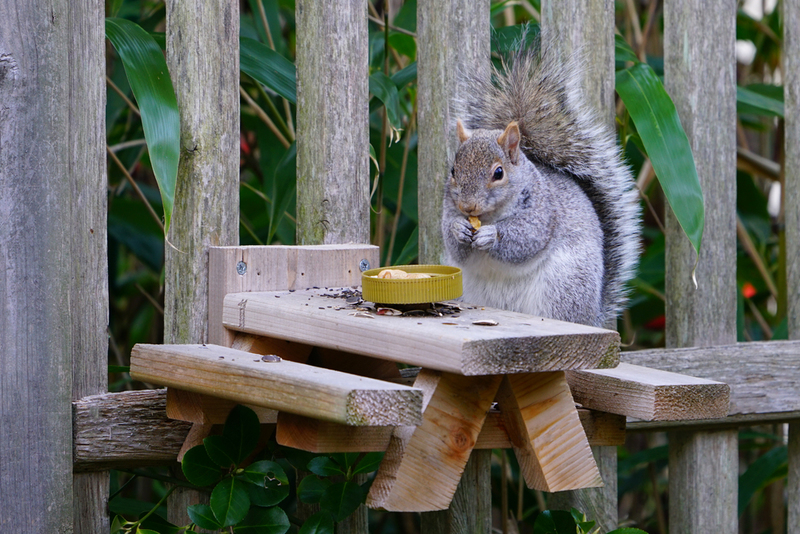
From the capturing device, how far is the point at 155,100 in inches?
48.2

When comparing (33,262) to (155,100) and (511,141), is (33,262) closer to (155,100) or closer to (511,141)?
(155,100)

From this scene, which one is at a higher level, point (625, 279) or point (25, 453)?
point (625, 279)

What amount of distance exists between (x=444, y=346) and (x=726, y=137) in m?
0.86

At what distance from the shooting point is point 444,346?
35.1 inches

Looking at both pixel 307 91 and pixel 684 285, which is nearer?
pixel 307 91

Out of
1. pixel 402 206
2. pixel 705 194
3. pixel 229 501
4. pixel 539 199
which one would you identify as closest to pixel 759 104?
pixel 705 194

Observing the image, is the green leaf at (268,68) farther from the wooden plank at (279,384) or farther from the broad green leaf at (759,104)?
the broad green leaf at (759,104)

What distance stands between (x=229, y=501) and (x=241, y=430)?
0.29ft

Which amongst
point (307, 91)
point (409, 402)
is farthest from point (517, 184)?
point (409, 402)

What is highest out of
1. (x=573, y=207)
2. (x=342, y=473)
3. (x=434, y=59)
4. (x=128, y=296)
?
(x=434, y=59)

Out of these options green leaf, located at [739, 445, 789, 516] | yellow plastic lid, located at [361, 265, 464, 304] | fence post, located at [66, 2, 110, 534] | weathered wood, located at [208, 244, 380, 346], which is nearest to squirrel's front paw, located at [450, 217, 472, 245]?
weathered wood, located at [208, 244, 380, 346]

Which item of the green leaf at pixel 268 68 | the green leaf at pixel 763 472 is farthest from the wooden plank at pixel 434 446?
the green leaf at pixel 763 472

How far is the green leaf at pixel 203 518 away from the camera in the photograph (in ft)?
3.74

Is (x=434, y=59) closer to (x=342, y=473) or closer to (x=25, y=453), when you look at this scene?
(x=342, y=473)
